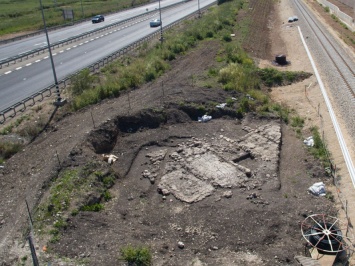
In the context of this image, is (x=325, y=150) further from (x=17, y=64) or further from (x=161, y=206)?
(x=17, y=64)

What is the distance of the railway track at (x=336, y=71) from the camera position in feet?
72.9

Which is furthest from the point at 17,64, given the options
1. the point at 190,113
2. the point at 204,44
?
the point at 190,113

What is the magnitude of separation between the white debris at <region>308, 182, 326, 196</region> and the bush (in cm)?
762

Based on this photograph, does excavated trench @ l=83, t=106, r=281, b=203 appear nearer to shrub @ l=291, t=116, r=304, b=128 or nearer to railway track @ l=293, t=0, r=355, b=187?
shrub @ l=291, t=116, r=304, b=128

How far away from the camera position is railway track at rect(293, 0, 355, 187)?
22.2 meters

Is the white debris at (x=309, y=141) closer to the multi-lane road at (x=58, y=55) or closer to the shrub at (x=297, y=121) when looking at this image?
the shrub at (x=297, y=121)

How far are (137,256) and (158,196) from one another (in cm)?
451

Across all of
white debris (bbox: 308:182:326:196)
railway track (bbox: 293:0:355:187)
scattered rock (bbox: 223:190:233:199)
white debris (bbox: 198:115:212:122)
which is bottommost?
railway track (bbox: 293:0:355:187)

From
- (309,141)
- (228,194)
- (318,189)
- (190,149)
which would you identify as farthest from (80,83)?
(318,189)

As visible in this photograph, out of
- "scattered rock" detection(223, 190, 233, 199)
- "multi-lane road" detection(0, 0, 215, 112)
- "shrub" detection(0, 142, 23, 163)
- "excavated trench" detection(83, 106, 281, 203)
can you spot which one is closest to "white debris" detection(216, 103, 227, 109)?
"excavated trench" detection(83, 106, 281, 203)

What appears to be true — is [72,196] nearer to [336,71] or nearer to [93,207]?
[93,207]

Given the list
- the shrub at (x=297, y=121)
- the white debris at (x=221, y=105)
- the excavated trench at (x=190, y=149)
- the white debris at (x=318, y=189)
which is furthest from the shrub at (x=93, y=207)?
the shrub at (x=297, y=121)

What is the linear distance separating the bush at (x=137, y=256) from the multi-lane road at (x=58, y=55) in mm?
18324

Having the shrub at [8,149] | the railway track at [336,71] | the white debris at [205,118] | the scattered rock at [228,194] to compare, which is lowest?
the railway track at [336,71]
